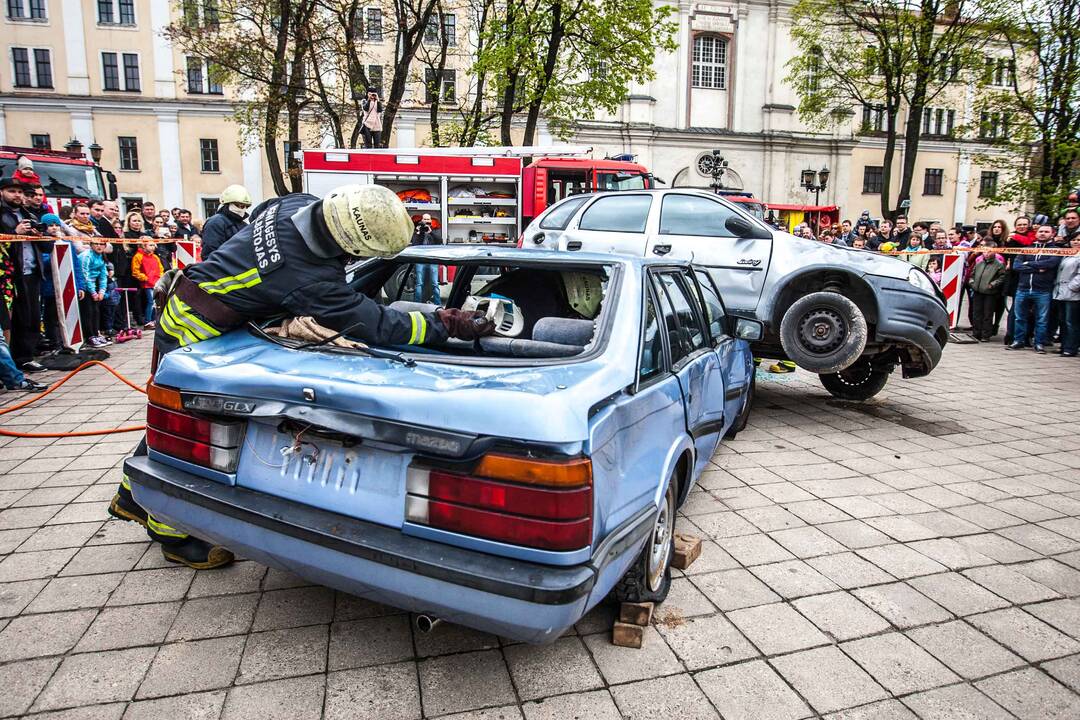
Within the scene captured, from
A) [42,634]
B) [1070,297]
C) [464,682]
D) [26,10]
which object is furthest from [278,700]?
[26,10]

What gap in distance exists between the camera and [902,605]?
9.58 feet

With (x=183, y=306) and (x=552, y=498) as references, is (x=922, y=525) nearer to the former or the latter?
(x=552, y=498)

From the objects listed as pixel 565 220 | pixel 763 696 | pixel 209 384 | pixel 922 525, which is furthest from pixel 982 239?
pixel 209 384

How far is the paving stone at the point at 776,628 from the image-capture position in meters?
2.59

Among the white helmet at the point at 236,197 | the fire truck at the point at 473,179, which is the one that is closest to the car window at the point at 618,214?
the white helmet at the point at 236,197

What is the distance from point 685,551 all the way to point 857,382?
465 cm

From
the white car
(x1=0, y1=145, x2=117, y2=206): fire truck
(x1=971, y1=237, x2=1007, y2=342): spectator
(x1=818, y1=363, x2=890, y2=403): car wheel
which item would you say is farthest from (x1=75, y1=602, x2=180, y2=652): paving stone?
(x1=0, y1=145, x2=117, y2=206): fire truck

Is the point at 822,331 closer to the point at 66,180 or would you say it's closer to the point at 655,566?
the point at 655,566

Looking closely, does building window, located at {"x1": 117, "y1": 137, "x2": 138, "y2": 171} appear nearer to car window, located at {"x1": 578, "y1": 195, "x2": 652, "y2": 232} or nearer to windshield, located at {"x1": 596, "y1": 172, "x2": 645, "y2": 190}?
windshield, located at {"x1": 596, "y1": 172, "x2": 645, "y2": 190}

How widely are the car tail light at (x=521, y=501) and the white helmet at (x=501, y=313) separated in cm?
121

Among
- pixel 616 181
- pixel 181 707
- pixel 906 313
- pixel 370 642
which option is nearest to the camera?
pixel 181 707

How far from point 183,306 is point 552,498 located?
1993mm

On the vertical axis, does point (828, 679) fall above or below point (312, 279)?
below

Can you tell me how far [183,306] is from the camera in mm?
2877
